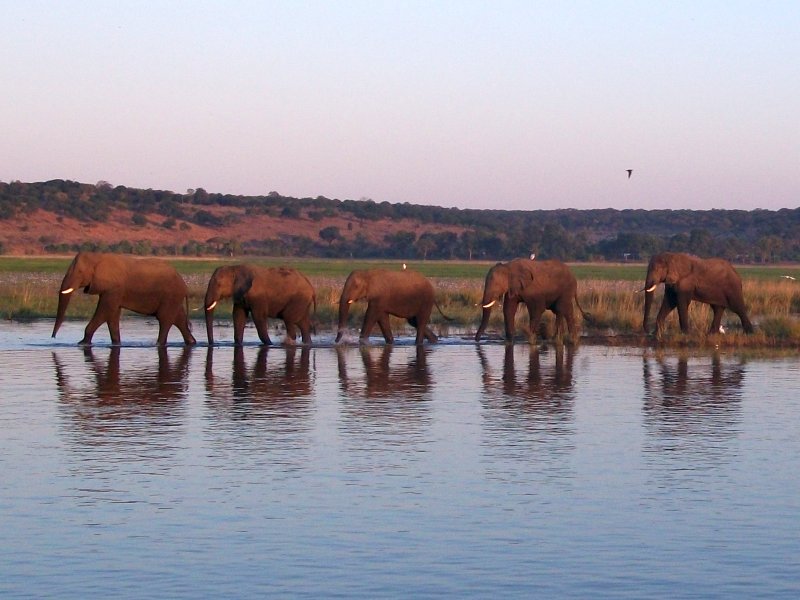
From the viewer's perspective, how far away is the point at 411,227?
128375mm

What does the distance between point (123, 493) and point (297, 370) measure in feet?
32.1

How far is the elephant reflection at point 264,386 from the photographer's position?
55.1 feet

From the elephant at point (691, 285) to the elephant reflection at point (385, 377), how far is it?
5.85m

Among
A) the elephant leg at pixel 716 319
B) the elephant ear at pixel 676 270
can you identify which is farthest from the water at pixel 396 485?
the elephant ear at pixel 676 270

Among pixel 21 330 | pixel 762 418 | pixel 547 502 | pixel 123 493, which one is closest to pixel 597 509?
pixel 547 502

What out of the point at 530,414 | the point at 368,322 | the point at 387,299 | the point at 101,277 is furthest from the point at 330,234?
the point at 530,414

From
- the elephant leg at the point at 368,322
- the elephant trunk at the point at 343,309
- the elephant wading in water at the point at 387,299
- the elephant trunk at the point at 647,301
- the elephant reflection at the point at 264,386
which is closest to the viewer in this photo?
the elephant reflection at the point at 264,386

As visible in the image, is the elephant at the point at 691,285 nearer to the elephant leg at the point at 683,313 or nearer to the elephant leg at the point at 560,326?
the elephant leg at the point at 683,313

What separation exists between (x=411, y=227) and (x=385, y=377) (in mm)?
107954

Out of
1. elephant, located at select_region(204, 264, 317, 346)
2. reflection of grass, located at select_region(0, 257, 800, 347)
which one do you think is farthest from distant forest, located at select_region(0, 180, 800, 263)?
elephant, located at select_region(204, 264, 317, 346)

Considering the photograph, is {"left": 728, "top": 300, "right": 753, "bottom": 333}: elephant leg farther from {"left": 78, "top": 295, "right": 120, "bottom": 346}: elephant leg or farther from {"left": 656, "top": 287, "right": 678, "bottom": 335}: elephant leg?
{"left": 78, "top": 295, "right": 120, "bottom": 346}: elephant leg

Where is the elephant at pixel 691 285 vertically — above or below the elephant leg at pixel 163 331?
above

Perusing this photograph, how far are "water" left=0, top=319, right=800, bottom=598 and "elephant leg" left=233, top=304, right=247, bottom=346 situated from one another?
4.76m

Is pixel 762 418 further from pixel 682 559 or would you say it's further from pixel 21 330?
pixel 21 330
